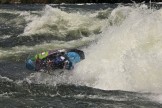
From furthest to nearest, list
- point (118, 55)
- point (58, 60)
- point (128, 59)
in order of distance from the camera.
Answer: point (118, 55) < point (58, 60) < point (128, 59)

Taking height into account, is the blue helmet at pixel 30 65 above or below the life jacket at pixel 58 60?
below

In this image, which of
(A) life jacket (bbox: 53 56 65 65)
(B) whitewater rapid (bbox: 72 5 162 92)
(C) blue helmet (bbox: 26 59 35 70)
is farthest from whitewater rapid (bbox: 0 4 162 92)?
(C) blue helmet (bbox: 26 59 35 70)

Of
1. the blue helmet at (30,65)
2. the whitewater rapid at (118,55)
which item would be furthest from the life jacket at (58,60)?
the blue helmet at (30,65)

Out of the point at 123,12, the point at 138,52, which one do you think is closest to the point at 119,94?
the point at 138,52

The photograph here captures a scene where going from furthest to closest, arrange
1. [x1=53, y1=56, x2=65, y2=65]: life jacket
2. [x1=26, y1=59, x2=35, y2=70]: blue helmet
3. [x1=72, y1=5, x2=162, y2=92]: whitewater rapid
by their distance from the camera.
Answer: [x1=26, y1=59, x2=35, y2=70]: blue helmet < [x1=53, y1=56, x2=65, y2=65]: life jacket < [x1=72, y1=5, x2=162, y2=92]: whitewater rapid

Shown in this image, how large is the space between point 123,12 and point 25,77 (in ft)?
60.7

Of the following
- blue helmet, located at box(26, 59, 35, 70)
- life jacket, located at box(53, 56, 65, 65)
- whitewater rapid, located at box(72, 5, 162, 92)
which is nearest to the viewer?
whitewater rapid, located at box(72, 5, 162, 92)

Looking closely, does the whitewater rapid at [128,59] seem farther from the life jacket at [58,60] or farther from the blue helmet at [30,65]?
the blue helmet at [30,65]

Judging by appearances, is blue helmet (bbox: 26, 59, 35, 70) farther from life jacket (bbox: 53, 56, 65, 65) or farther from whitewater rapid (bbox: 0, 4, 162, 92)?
life jacket (bbox: 53, 56, 65, 65)

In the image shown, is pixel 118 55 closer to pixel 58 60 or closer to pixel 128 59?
pixel 128 59

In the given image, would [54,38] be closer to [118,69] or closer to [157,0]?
[118,69]

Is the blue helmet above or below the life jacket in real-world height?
below

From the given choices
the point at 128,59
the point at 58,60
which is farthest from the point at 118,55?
the point at 58,60

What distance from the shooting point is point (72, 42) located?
2492cm
